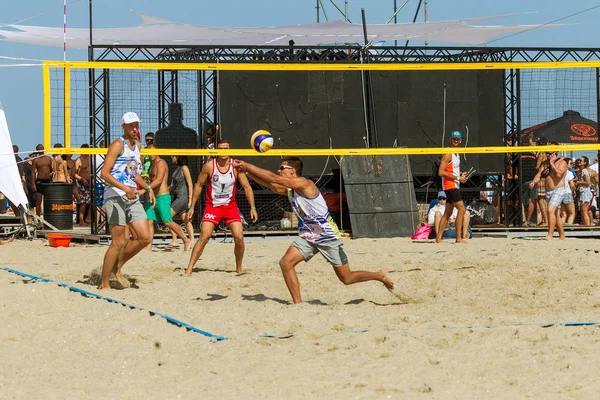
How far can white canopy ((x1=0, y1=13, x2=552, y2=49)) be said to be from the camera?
17688 mm

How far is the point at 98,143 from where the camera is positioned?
45.0ft

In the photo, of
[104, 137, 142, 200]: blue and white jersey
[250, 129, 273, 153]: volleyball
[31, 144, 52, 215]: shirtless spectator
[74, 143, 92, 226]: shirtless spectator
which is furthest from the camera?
[74, 143, 92, 226]: shirtless spectator

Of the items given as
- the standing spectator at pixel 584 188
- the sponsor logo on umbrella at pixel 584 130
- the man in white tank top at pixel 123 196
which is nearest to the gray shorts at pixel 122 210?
the man in white tank top at pixel 123 196

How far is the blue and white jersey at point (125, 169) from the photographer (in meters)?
7.49

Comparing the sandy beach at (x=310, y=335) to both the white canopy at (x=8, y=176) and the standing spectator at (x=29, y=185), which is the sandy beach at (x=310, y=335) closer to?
the white canopy at (x=8, y=176)

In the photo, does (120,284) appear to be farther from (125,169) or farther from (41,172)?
(41,172)

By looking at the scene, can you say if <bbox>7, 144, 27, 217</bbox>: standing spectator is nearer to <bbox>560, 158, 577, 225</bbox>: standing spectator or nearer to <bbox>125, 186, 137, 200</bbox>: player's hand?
<bbox>125, 186, 137, 200</bbox>: player's hand

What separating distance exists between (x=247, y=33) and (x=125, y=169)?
36.5 feet

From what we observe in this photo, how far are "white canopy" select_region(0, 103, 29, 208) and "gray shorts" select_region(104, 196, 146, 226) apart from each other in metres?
6.85

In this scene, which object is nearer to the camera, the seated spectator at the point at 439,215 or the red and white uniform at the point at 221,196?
the red and white uniform at the point at 221,196

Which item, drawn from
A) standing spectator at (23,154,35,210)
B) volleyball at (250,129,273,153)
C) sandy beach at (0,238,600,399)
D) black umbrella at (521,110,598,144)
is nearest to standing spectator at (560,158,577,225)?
black umbrella at (521,110,598,144)

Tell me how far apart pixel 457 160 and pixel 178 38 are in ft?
25.5

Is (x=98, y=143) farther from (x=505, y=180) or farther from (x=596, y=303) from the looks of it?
(x=596, y=303)

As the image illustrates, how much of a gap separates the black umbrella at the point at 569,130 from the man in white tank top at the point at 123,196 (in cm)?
951
